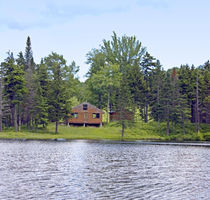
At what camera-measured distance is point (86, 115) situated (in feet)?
328

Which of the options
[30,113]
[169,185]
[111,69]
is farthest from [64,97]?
[169,185]

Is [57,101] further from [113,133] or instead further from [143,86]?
[143,86]

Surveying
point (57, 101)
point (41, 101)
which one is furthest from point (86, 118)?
point (41, 101)

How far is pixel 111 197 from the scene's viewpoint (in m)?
21.5

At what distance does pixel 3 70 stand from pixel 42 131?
16403 millimetres

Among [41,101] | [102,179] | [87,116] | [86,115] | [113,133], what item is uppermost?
[41,101]

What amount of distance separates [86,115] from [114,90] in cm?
1322

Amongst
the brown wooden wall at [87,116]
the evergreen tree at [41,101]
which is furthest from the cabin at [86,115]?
the evergreen tree at [41,101]

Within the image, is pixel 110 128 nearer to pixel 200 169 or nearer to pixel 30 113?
pixel 30 113

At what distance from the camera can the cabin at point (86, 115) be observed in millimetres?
99688

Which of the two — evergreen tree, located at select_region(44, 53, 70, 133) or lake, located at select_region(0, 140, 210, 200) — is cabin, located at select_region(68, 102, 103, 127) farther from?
lake, located at select_region(0, 140, 210, 200)

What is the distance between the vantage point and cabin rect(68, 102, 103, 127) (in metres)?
99.7

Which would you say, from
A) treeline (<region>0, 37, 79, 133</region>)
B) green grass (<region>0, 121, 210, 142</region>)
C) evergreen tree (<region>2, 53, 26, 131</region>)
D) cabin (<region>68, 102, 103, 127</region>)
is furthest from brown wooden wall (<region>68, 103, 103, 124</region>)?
evergreen tree (<region>2, 53, 26, 131</region>)

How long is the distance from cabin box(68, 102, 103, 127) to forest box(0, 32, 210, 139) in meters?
3.11
